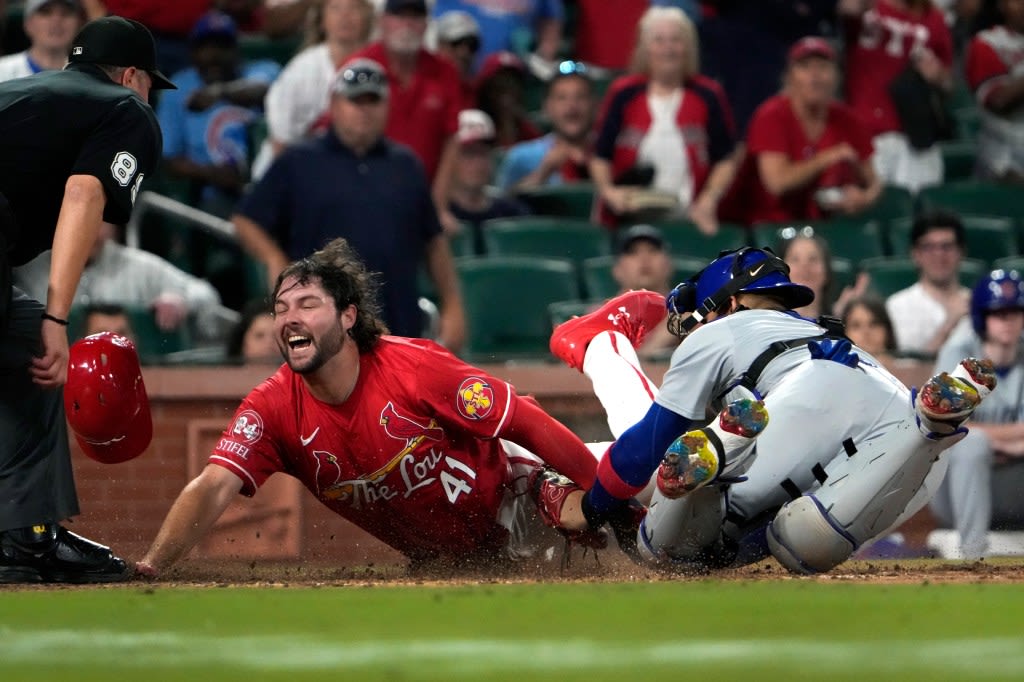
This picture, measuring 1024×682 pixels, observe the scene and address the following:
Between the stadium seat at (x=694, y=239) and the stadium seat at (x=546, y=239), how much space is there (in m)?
0.37

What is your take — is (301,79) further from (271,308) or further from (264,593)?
(264,593)

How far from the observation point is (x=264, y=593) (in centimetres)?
530

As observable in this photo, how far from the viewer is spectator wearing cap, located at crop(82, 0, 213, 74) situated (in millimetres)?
10375

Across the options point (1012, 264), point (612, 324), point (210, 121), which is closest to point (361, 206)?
point (612, 324)

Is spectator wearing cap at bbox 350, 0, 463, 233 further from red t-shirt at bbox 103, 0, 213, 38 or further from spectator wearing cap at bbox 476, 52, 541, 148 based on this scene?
red t-shirt at bbox 103, 0, 213, 38

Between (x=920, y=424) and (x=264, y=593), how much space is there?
2158mm

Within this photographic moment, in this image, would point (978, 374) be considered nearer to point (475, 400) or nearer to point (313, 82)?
point (475, 400)

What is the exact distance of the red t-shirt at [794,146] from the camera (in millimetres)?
10117

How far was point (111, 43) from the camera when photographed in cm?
578

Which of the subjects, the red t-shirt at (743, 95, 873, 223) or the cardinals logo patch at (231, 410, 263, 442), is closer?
the cardinals logo patch at (231, 410, 263, 442)

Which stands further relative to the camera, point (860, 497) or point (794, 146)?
point (794, 146)

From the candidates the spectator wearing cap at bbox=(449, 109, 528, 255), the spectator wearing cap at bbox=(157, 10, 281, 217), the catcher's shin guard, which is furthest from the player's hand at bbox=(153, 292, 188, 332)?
the catcher's shin guard

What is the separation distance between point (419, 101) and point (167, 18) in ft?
5.94

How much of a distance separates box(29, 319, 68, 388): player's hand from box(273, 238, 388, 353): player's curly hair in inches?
33.0
